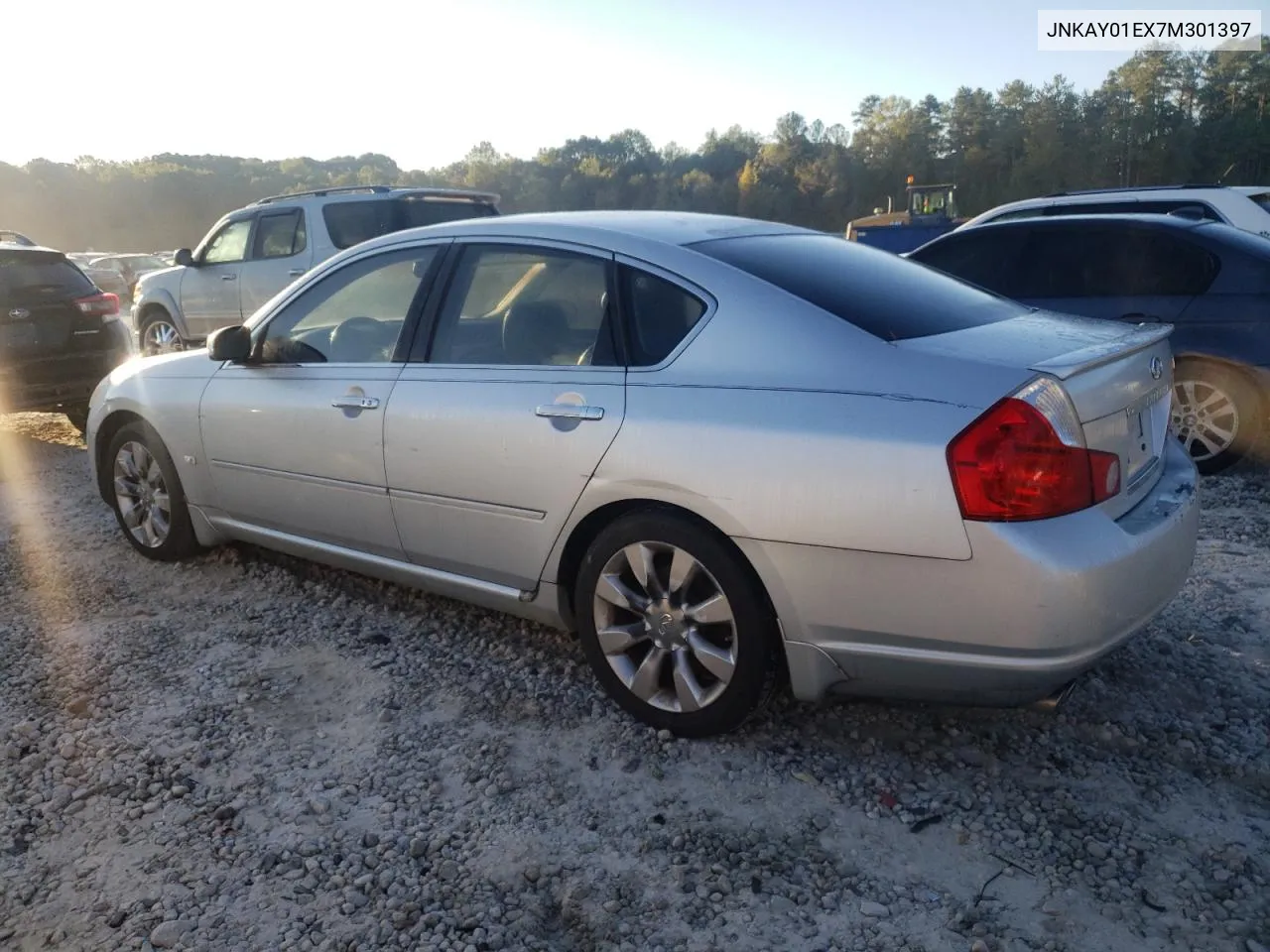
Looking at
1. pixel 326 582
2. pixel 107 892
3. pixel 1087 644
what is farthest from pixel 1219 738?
pixel 326 582

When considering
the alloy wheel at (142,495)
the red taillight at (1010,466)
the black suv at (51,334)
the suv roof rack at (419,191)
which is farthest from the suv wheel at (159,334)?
the red taillight at (1010,466)

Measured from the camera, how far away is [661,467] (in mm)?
2951

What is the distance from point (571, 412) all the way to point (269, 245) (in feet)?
26.3

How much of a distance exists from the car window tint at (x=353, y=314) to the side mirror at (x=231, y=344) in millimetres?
73

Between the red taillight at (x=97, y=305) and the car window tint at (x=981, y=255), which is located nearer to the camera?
the car window tint at (x=981, y=255)

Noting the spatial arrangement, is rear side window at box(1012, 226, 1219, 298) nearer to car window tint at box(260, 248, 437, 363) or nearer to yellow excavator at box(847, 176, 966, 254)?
car window tint at box(260, 248, 437, 363)

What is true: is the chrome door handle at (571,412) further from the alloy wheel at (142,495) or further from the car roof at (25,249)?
the car roof at (25,249)

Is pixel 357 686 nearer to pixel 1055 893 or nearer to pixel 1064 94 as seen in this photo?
pixel 1055 893

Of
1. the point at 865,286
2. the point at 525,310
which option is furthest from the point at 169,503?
the point at 865,286

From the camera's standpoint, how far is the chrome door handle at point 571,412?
3143mm

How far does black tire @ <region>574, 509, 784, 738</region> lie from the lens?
9.57ft

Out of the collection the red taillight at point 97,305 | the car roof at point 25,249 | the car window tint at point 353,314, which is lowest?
the red taillight at point 97,305

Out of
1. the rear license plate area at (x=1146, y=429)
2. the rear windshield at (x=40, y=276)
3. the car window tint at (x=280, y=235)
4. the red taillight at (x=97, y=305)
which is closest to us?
the rear license plate area at (x=1146, y=429)

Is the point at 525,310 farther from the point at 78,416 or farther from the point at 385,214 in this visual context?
the point at 78,416
